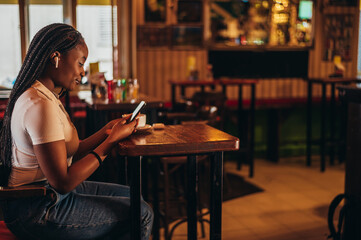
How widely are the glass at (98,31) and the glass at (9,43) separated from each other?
776 millimetres

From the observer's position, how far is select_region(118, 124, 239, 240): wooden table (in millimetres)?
1767

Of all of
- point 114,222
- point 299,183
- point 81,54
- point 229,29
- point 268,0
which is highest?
point 268,0

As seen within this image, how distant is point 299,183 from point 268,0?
263 centimetres

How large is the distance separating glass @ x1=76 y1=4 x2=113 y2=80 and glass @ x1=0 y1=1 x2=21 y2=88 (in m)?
0.78

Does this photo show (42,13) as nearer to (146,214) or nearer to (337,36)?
(337,36)

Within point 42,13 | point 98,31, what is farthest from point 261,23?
point 42,13

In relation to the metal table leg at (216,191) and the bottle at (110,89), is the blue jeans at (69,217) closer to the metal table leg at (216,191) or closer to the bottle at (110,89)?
the metal table leg at (216,191)

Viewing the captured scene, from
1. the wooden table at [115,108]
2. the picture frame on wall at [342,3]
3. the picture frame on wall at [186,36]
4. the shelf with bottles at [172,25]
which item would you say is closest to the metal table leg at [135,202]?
the wooden table at [115,108]

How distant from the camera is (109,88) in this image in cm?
384

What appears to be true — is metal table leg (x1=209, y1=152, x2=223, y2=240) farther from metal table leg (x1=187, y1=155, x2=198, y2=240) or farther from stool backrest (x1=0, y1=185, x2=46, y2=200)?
stool backrest (x1=0, y1=185, x2=46, y2=200)

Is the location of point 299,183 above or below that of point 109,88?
below

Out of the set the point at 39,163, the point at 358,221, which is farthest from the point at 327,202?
the point at 39,163

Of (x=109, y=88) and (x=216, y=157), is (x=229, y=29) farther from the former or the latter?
(x=216, y=157)

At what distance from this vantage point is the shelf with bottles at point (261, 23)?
6.07m
